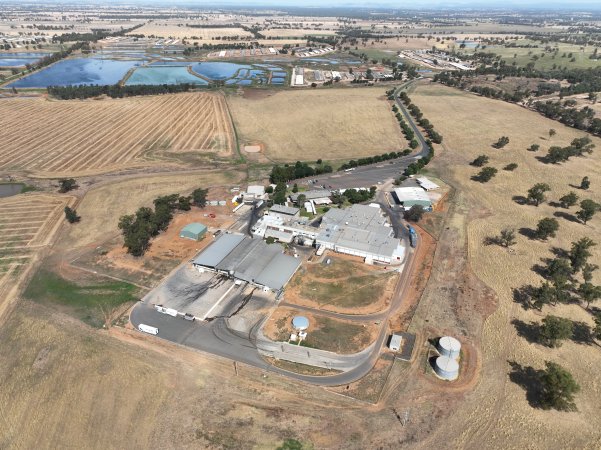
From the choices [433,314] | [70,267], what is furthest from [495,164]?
[70,267]

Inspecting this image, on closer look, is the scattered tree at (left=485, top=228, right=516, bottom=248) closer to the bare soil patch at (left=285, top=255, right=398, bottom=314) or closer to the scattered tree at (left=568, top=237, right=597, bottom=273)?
the scattered tree at (left=568, top=237, right=597, bottom=273)

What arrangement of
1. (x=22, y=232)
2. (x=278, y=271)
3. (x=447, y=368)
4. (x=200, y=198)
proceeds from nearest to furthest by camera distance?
1. (x=447, y=368)
2. (x=278, y=271)
3. (x=22, y=232)
4. (x=200, y=198)

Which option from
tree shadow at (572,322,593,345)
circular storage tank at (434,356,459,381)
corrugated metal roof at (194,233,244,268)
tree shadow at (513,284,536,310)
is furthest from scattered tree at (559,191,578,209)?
corrugated metal roof at (194,233,244,268)

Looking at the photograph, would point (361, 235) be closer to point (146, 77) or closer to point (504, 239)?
point (504, 239)

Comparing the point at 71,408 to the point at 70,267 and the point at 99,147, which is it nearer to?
the point at 70,267

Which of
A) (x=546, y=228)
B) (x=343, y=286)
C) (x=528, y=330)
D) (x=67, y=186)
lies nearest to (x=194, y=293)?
(x=343, y=286)

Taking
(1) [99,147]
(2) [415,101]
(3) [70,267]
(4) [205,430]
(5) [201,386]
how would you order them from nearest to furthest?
(4) [205,430]
(5) [201,386]
(3) [70,267]
(1) [99,147]
(2) [415,101]
